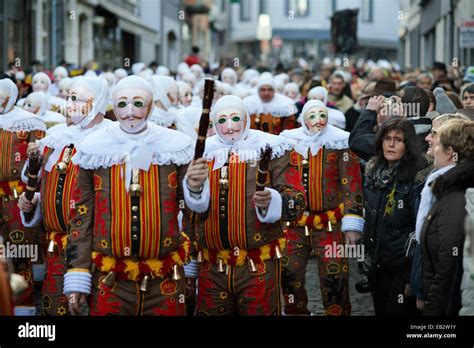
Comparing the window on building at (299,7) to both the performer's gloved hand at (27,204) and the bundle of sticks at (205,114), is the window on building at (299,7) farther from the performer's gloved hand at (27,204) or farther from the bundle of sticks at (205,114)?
the bundle of sticks at (205,114)

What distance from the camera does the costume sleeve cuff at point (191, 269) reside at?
302 inches

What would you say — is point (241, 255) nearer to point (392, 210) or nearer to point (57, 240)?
point (392, 210)

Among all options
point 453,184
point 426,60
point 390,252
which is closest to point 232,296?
point 390,252

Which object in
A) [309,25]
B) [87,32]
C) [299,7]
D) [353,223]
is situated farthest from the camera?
[299,7]

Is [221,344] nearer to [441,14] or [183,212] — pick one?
[183,212]

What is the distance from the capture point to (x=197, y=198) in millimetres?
6770

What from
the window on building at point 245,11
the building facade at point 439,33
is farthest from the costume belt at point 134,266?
the window on building at point 245,11

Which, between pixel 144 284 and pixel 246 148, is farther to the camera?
pixel 246 148

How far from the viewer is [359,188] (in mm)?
9297

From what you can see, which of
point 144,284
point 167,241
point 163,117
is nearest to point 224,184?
point 167,241

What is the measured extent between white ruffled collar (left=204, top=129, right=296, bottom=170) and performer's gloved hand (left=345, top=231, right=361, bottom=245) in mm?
1636

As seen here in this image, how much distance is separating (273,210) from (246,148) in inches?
21.2

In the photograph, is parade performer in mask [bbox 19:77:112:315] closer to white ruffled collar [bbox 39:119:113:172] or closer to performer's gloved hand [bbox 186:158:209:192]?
white ruffled collar [bbox 39:119:113:172]

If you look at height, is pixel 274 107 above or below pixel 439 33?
below
